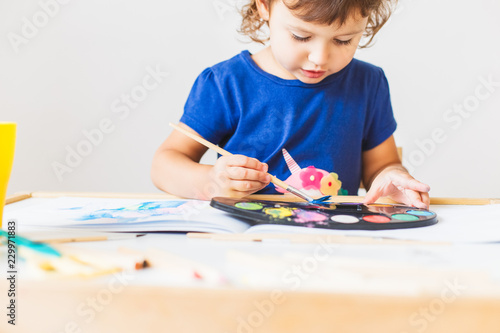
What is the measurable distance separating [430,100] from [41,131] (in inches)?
43.1

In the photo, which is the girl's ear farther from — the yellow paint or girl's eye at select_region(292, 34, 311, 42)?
the yellow paint

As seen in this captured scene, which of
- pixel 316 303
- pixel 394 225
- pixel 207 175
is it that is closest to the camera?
pixel 316 303

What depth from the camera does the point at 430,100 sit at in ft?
4.67

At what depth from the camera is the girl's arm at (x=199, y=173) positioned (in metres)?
0.59

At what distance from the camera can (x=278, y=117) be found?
0.86 meters

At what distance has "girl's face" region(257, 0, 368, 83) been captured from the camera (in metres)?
0.69

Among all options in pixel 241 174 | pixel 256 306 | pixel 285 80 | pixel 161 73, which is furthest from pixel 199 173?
pixel 161 73

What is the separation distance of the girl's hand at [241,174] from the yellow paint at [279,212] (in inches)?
3.8

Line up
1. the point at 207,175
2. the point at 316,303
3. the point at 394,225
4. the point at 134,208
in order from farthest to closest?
1. the point at 207,175
2. the point at 134,208
3. the point at 394,225
4. the point at 316,303

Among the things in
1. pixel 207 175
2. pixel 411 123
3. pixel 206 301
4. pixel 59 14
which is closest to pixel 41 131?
pixel 59 14

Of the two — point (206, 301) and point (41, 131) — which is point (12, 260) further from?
point (41, 131)

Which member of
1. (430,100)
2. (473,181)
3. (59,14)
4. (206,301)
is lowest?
(473,181)

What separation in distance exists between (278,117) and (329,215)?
406mm

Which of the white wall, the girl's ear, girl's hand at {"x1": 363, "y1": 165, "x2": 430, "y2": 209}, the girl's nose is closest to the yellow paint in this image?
girl's hand at {"x1": 363, "y1": 165, "x2": 430, "y2": 209}
